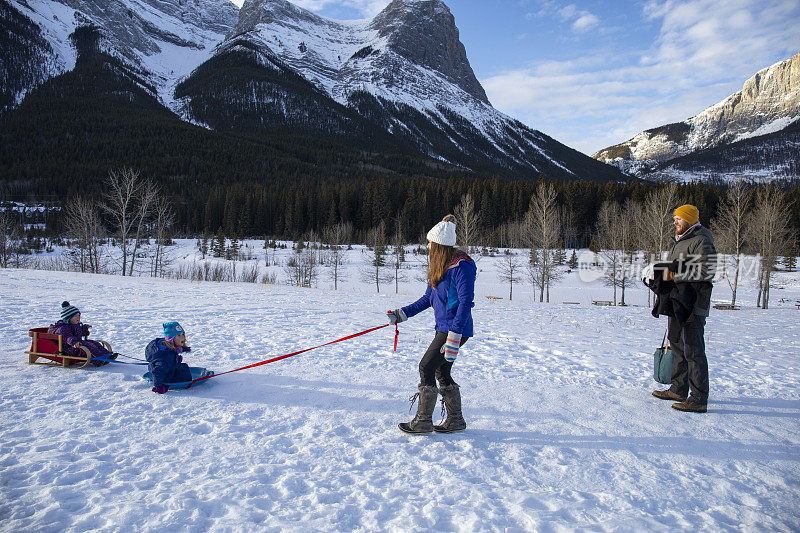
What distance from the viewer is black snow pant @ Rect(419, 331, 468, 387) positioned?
4.10 meters

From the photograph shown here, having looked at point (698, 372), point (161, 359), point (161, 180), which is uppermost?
point (161, 180)

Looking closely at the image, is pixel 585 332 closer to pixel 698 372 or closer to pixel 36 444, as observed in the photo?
pixel 698 372

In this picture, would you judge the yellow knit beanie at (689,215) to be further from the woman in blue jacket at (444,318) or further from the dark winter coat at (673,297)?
the woman in blue jacket at (444,318)

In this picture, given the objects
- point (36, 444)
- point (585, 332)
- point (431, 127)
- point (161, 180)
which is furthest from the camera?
point (431, 127)

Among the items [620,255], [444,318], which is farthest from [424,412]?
[620,255]

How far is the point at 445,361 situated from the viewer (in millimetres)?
4172

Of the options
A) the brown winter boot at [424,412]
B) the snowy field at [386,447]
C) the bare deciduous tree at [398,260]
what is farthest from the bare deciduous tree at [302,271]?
the brown winter boot at [424,412]

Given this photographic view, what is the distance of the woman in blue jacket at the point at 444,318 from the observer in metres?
4.01

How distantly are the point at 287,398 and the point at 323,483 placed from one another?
2118 millimetres

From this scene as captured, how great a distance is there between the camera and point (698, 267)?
15.5 ft

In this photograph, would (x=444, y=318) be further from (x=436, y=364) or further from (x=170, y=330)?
(x=170, y=330)

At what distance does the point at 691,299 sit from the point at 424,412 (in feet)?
11.6

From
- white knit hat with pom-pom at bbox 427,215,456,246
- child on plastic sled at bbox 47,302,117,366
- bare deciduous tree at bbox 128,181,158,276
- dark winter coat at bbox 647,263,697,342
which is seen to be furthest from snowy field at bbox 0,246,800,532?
bare deciduous tree at bbox 128,181,158,276

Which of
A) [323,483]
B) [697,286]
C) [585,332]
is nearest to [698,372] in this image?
[697,286]
